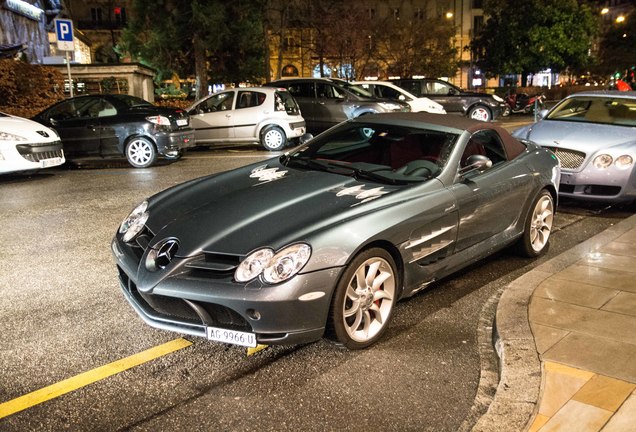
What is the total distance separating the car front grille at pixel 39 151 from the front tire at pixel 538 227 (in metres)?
8.17

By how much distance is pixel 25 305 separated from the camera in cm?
474

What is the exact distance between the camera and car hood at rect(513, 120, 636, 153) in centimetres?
786

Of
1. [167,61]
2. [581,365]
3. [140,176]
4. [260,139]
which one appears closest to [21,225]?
[140,176]

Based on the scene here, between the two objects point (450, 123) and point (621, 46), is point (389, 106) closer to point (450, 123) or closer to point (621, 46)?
point (450, 123)

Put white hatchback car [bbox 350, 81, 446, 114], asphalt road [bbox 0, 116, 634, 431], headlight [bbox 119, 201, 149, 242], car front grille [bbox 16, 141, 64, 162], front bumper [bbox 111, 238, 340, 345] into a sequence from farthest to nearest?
white hatchback car [bbox 350, 81, 446, 114] → car front grille [bbox 16, 141, 64, 162] → headlight [bbox 119, 201, 149, 242] → front bumper [bbox 111, 238, 340, 345] → asphalt road [bbox 0, 116, 634, 431]

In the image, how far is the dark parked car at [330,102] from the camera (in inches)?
656

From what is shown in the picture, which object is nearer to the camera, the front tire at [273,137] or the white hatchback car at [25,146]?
the white hatchback car at [25,146]

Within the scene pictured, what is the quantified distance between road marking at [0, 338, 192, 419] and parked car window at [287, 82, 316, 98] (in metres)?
14.0

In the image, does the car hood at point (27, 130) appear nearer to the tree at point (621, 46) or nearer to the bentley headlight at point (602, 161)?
the bentley headlight at point (602, 161)

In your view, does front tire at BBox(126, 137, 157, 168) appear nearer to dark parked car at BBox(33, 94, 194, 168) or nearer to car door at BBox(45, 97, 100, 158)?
dark parked car at BBox(33, 94, 194, 168)

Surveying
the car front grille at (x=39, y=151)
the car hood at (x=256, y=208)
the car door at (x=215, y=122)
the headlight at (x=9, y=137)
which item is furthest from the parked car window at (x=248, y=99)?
the car hood at (x=256, y=208)

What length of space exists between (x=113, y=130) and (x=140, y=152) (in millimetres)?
663

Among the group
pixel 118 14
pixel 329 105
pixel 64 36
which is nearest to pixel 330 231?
pixel 64 36

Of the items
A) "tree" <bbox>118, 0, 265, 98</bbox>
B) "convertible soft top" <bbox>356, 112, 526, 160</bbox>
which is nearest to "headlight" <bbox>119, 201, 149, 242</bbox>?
"convertible soft top" <bbox>356, 112, 526, 160</bbox>
